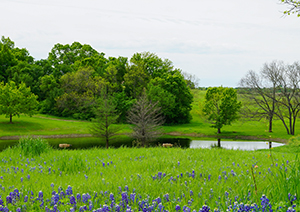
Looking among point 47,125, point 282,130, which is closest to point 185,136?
point 282,130

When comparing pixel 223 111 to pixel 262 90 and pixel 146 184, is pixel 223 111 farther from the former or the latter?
pixel 146 184

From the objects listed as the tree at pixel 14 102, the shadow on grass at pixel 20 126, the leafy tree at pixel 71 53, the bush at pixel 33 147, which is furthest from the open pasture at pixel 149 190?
the leafy tree at pixel 71 53

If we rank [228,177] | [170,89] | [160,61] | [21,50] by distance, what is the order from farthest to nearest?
[21,50]
[160,61]
[170,89]
[228,177]

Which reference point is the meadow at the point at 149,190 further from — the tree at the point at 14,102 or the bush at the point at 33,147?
the tree at the point at 14,102

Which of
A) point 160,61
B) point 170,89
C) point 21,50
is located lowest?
point 170,89

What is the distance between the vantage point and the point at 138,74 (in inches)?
2611

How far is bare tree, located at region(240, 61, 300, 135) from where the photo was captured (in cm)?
4722

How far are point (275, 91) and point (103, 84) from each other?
38.3 metres

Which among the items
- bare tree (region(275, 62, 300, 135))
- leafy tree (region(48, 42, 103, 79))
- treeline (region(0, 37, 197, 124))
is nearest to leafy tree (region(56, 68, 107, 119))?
treeline (region(0, 37, 197, 124))

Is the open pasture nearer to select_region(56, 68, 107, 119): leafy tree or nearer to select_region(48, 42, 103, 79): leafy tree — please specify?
select_region(56, 68, 107, 119): leafy tree

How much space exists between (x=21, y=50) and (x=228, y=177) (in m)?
97.2

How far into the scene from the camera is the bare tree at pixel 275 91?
47219mm

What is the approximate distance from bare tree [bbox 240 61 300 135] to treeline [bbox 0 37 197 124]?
16744 mm

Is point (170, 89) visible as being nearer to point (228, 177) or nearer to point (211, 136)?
point (211, 136)
